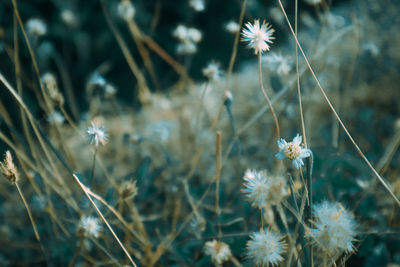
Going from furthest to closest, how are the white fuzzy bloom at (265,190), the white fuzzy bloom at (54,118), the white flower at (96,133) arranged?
the white fuzzy bloom at (54,118) → the white flower at (96,133) → the white fuzzy bloom at (265,190)

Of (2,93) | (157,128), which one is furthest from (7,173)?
(2,93)

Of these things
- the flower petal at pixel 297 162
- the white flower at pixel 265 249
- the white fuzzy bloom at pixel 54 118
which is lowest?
the white flower at pixel 265 249

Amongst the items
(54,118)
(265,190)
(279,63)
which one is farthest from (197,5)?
(265,190)

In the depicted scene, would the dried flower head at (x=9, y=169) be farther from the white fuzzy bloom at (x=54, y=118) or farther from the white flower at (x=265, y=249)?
the white flower at (x=265, y=249)

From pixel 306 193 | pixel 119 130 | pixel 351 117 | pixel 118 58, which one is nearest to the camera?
pixel 306 193

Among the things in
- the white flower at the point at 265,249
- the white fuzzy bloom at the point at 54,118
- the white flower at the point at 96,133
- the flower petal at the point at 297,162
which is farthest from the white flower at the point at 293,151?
the white fuzzy bloom at the point at 54,118

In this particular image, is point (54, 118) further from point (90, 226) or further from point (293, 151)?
point (293, 151)

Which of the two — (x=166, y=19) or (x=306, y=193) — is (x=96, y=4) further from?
(x=306, y=193)

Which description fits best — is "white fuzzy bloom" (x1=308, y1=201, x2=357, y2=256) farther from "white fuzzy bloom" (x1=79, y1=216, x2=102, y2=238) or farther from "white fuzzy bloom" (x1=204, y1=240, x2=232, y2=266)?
"white fuzzy bloom" (x1=79, y1=216, x2=102, y2=238)

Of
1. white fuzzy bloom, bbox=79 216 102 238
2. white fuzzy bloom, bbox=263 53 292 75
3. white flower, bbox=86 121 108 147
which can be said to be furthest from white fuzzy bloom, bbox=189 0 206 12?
white fuzzy bloom, bbox=79 216 102 238

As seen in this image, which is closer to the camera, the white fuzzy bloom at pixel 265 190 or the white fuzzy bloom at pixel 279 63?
the white fuzzy bloom at pixel 265 190

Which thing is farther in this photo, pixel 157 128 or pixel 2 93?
pixel 2 93
